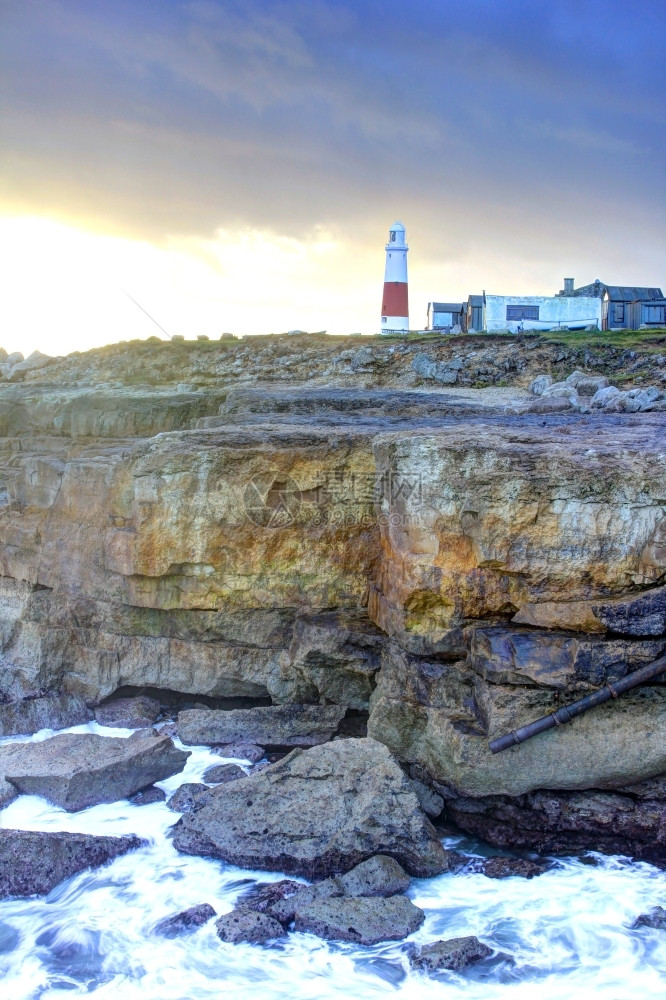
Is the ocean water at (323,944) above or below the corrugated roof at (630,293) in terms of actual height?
below

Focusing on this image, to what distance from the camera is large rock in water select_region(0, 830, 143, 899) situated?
974 centimetres

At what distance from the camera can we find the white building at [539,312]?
137ft

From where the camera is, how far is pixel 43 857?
9891mm

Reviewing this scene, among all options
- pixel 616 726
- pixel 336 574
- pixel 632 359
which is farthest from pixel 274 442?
pixel 632 359

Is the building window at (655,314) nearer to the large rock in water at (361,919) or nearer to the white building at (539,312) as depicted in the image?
the white building at (539,312)

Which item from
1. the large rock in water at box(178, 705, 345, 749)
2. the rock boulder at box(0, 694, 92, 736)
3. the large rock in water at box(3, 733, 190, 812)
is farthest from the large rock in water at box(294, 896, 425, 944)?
the rock boulder at box(0, 694, 92, 736)

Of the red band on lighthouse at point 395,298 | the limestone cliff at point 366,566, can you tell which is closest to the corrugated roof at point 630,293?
the red band on lighthouse at point 395,298

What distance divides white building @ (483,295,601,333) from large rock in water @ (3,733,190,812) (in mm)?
32475

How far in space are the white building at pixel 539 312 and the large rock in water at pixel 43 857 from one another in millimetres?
34651

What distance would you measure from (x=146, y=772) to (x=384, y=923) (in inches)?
178

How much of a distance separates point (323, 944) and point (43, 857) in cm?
335

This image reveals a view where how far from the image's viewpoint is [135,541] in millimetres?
14164

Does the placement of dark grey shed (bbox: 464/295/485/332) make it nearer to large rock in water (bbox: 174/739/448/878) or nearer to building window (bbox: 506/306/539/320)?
building window (bbox: 506/306/539/320)

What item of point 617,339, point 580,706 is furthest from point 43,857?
point 617,339
